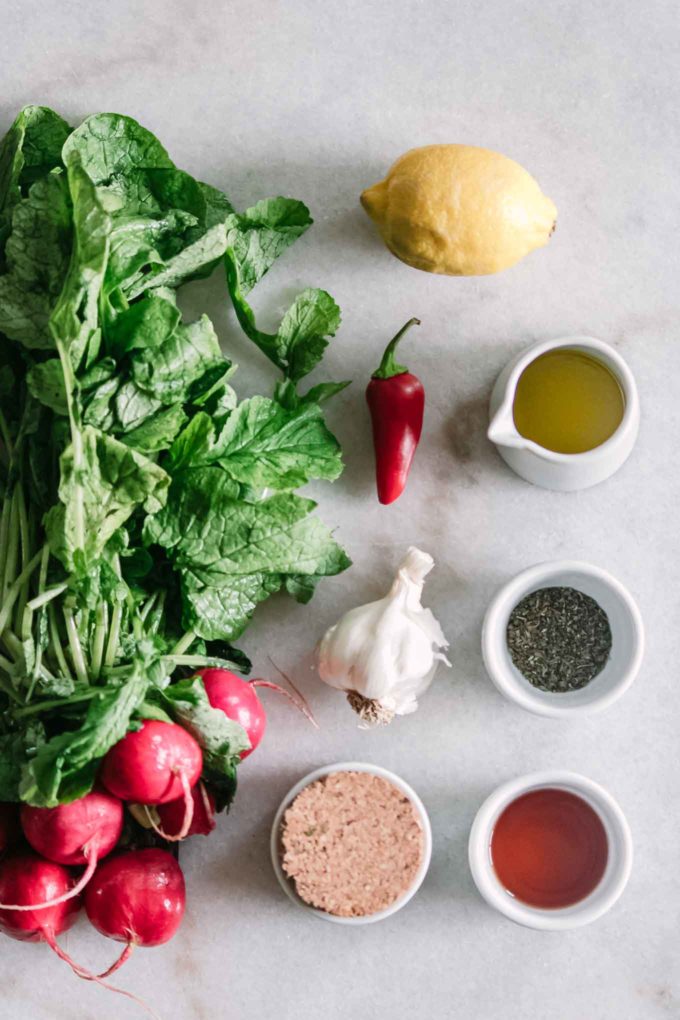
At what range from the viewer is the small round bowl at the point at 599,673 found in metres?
1.18

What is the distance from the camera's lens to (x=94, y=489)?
3.37 ft

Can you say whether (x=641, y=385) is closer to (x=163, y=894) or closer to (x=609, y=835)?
(x=609, y=835)

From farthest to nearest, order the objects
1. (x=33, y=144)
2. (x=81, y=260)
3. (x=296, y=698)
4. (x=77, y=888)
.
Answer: (x=296, y=698)
(x=33, y=144)
(x=77, y=888)
(x=81, y=260)

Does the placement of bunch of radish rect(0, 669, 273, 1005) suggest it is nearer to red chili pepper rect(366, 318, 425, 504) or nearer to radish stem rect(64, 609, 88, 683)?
radish stem rect(64, 609, 88, 683)

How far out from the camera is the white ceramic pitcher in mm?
1154

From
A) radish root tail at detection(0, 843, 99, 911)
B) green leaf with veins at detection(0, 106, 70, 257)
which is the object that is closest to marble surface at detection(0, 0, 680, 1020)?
green leaf with veins at detection(0, 106, 70, 257)

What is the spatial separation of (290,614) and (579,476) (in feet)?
1.24

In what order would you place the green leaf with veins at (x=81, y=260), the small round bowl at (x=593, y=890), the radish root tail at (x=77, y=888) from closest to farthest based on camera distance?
1. the green leaf with veins at (x=81, y=260)
2. the radish root tail at (x=77, y=888)
3. the small round bowl at (x=593, y=890)

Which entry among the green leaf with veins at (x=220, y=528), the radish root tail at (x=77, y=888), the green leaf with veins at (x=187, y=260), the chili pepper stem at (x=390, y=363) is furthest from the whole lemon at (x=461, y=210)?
the radish root tail at (x=77, y=888)

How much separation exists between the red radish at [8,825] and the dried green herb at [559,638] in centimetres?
58

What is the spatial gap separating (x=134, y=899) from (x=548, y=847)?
47 cm

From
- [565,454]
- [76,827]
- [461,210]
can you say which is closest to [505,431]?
[565,454]

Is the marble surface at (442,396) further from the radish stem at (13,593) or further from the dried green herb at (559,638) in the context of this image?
the radish stem at (13,593)

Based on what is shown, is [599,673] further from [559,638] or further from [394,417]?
[394,417]
